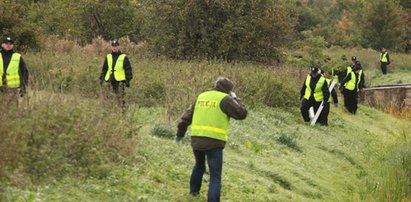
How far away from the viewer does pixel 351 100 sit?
25547 millimetres

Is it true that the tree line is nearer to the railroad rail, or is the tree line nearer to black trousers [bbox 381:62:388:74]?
the railroad rail

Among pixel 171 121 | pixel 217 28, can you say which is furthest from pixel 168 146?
pixel 217 28

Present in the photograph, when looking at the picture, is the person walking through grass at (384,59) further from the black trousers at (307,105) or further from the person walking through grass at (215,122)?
the person walking through grass at (215,122)

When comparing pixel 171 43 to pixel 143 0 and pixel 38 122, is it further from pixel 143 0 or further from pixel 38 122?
pixel 38 122

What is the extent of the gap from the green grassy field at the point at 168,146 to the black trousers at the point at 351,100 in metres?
1.16

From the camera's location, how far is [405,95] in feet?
102

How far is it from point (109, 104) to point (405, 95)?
72.2 ft

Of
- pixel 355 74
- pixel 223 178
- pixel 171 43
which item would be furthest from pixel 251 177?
pixel 171 43

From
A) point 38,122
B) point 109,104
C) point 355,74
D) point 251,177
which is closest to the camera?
point 38,122

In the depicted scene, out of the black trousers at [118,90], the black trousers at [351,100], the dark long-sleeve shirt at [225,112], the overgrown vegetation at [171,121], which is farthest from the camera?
the black trousers at [351,100]

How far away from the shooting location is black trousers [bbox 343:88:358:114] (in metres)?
25.2

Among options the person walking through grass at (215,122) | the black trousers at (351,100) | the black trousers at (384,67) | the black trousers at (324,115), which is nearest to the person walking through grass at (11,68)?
the person walking through grass at (215,122)

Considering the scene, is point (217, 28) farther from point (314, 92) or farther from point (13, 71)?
point (13, 71)

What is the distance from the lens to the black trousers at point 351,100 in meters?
25.2
